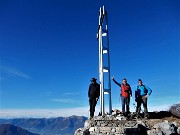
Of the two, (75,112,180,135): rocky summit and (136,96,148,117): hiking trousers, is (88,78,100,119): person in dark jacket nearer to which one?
(75,112,180,135): rocky summit

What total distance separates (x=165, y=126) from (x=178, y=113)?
4.11 meters

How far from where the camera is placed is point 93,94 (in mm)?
19047

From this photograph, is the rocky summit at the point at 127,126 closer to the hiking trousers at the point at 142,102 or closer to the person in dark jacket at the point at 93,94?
the hiking trousers at the point at 142,102

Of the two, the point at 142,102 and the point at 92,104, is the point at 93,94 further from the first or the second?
the point at 142,102

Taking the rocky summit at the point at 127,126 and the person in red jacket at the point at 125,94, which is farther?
the person in red jacket at the point at 125,94

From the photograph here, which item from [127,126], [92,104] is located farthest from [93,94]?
[127,126]

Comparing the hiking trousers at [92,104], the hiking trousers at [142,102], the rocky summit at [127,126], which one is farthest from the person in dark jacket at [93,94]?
the hiking trousers at [142,102]

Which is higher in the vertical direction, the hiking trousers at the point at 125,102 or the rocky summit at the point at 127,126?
the hiking trousers at the point at 125,102

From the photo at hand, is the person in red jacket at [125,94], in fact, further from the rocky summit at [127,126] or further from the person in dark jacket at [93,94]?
the person in dark jacket at [93,94]

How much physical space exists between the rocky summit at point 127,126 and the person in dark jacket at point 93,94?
1.60 m

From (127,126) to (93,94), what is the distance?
375cm

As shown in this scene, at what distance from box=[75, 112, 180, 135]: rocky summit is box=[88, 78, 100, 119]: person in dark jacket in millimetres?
1599

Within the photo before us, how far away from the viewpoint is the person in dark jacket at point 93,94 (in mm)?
19000

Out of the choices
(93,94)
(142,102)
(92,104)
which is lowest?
A: (92,104)
